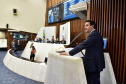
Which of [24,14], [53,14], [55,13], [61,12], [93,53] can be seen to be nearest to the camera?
[93,53]

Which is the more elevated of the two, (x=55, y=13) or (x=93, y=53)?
(x=55, y=13)

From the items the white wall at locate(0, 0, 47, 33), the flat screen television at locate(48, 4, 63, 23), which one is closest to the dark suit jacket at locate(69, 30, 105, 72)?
the flat screen television at locate(48, 4, 63, 23)

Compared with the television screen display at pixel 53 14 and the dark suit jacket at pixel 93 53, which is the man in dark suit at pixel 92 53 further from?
the television screen display at pixel 53 14

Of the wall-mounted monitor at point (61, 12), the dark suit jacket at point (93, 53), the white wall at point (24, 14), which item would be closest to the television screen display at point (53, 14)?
the wall-mounted monitor at point (61, 12)

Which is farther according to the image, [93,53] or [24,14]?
[24,14]

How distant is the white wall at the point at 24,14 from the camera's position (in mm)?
12328

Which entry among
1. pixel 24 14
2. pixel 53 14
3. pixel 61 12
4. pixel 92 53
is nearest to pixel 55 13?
pixel 53 14

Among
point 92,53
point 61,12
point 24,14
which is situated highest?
point 24,14

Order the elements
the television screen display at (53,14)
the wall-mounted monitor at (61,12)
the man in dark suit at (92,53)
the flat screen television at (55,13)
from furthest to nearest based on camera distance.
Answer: the television screen display at (53,14) < the flat screen television at (55,13) < the wall-mounted monitor at (61,12) < the man in dark suit at (92,53)

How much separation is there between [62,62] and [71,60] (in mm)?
199

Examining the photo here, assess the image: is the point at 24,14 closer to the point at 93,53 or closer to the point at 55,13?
the point at 55,13

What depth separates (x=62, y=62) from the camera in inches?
70.8

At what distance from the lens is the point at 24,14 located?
42.9ft

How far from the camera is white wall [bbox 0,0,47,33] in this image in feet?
40.4
